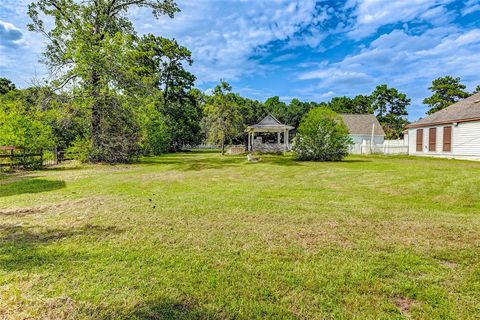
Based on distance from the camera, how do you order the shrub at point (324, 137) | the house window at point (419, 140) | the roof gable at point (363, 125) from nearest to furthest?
the shrub at point (324, 137) < the house window at point (419, 140) < the roof gable at point (363, 125)

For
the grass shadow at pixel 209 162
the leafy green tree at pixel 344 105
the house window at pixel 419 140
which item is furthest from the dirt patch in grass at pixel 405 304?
the leafy green tree at pixel 344 105

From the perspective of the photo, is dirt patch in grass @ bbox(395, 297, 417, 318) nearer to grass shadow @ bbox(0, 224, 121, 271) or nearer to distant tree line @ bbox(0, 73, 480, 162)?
grass shadow @ bbox(0, 224, 121, 271)

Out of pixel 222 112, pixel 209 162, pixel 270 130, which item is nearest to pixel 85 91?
pixel 209 162

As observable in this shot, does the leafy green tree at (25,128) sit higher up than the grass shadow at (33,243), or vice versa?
the leafy green tree at (25,128)

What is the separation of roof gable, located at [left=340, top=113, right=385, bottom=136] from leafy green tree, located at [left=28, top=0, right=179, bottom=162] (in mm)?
25380

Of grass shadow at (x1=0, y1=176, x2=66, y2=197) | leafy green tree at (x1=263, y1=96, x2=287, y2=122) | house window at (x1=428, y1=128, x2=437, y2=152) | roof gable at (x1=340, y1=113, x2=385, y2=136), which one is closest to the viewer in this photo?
grass shadow at (x1=0, y1=176, x2=66, y2=197)

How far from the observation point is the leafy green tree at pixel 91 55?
15867mm

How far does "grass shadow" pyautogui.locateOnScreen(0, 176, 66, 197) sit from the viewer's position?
7770 millimetres

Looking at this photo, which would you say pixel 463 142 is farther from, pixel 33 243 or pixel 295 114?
pixel 295 114

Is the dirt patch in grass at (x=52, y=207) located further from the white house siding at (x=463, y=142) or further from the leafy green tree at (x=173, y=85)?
the leafy green tree at (x=173, y=85)

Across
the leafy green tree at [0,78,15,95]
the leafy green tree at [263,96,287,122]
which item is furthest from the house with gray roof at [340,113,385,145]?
the leafy green tree at [0,78,15,95]

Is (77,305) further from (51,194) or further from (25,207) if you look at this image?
(51,194)

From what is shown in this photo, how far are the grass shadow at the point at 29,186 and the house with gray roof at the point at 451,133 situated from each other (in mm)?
23472

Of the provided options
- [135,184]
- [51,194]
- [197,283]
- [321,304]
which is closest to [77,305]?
[197,283]
